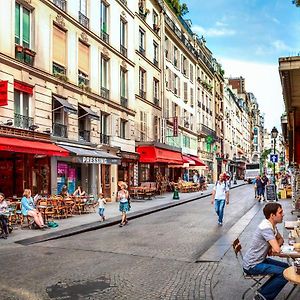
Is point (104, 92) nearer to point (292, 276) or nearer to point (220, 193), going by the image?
point (220, 193)

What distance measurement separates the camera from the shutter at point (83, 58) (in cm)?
2358

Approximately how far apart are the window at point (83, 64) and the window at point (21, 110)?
16.1 feet

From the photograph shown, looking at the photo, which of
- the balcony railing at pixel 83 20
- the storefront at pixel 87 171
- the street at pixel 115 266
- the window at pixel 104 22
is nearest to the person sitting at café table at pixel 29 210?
the street at pixel 115 266

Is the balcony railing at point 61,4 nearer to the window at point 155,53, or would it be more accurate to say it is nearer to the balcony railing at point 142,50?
the balcony railing at point 142,50

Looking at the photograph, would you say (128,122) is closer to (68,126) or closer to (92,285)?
(68,126)

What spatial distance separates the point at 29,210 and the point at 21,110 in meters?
5.82

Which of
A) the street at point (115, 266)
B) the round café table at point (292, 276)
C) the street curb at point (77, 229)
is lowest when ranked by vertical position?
the street at point (115, 266)

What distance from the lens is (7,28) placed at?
17484 mm

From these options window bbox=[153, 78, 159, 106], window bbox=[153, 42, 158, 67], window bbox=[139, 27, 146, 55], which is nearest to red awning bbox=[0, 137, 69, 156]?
window bbox=[139, 27, 146, 55]

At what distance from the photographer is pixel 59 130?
69.7ft

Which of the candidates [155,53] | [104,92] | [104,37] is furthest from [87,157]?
[155,53]

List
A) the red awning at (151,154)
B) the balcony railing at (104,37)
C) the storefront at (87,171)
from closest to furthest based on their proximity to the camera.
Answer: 1. the storefront at (87,171)
2. the balcony railing at (104,37)
3. the red awning at (151,154)

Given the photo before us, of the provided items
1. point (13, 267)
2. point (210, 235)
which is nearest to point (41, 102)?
point (210, 235)

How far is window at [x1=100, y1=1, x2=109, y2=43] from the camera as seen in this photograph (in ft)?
86.3
